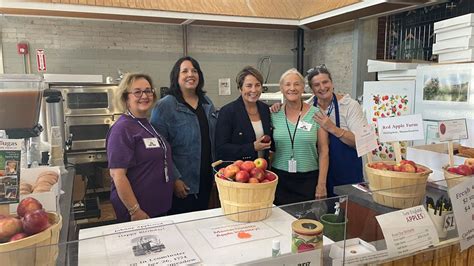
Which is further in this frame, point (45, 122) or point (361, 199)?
point (45, 122)

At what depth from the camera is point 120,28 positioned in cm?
539

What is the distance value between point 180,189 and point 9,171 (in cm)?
128

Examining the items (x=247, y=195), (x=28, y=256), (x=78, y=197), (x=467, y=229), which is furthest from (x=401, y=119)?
(x=78, y=197)

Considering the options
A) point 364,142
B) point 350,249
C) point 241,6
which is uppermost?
point 241,6

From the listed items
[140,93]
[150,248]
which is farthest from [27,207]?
[140,93]

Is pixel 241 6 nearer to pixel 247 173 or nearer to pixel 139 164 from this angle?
pixel 139 164

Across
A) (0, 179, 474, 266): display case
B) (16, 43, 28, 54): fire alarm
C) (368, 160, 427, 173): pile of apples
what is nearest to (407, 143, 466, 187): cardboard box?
(368, 160, 427, 173): pile of apples

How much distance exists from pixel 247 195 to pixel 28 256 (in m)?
0.71

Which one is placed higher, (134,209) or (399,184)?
(399,184)

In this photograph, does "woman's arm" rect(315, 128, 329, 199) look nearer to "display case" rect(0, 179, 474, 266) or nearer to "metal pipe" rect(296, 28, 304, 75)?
"display case" rect(0, 179, 474, 266)

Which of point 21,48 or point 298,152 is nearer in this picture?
point 298,152

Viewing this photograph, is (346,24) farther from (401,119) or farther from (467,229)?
(467,229)

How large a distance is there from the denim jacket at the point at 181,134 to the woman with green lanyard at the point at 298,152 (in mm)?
529

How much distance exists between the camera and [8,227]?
1.00 metres
